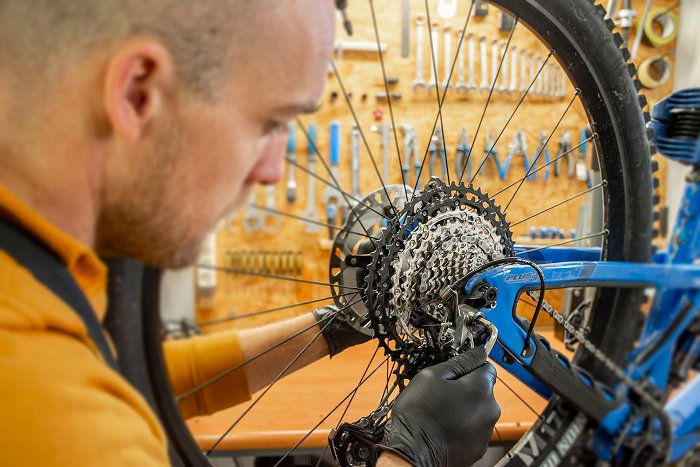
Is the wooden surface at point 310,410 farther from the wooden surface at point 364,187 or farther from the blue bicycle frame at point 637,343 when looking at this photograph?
the blue bicycle frame at point 637,343

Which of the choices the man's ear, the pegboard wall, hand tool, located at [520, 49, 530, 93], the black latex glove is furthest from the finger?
hand tool, located at [520, 49, 530, 93]

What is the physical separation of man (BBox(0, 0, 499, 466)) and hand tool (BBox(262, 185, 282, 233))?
16 centimetres

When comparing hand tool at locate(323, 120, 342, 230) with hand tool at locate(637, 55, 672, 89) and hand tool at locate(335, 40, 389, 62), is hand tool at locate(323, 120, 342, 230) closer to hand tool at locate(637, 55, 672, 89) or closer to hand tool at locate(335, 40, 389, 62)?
hand tool at locate(335, 40, 389, 62)

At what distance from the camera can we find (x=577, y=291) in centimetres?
62

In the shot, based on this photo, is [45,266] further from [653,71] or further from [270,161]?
[653,71]

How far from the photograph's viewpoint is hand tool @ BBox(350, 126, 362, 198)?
719 millimetres

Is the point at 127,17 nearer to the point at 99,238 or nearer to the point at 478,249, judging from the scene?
the point at 99,238

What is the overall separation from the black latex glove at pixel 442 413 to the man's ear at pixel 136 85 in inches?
13.3

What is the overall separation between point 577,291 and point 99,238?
475 mm

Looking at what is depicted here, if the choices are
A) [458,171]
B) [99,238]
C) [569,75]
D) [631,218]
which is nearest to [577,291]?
[631,218]

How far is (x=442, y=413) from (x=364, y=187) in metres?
0.36

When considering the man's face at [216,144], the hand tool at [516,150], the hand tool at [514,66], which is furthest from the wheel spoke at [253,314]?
the hand tool at [514,66]

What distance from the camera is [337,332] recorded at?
685 mm

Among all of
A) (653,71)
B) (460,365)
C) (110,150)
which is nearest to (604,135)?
(653,71)
